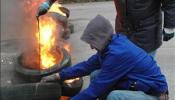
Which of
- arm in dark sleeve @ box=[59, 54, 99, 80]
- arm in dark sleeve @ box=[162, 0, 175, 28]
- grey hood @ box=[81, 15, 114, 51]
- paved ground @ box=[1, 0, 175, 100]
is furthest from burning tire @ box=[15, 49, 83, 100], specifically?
arm in dark sleeve @ box=[162, 0, 175, 28]

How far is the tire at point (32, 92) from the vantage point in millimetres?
5273

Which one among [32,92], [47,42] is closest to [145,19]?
[32,92]

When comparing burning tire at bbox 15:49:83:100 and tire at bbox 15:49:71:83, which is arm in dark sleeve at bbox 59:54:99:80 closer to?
burning tire at bbox 15:49:83:100

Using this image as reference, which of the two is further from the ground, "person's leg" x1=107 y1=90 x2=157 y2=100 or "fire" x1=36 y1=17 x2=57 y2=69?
"person's leg" x1=107 y1=90 x2=157 y2=100

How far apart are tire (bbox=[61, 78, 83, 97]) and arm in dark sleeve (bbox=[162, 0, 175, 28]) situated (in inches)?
53.4

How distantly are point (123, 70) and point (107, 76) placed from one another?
16cm

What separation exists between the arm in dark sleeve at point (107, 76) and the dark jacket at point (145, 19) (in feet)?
2.54

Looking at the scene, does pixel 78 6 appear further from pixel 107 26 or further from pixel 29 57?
pixel 107 26

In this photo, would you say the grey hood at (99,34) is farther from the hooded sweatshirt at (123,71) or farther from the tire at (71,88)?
the tire at (71,88)

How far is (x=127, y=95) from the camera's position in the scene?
4.73 metres

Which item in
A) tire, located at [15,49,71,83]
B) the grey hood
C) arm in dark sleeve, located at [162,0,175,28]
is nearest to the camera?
the grey hood

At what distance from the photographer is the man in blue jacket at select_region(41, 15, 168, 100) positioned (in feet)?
14.9

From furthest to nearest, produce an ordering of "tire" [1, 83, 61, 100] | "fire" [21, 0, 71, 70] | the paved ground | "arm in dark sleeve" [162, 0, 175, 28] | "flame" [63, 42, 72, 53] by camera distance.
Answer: "flame" [63, 42, 72, 53] < the paved ground < "fire" [21, 0, 71, 70] < "tire" [1, 83, 61, 100] < "arm in dark sleeve" [162, 0, 175, 28]

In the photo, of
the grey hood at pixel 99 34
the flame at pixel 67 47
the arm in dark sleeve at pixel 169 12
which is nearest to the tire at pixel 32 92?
the grey hood at pixel 99 34
